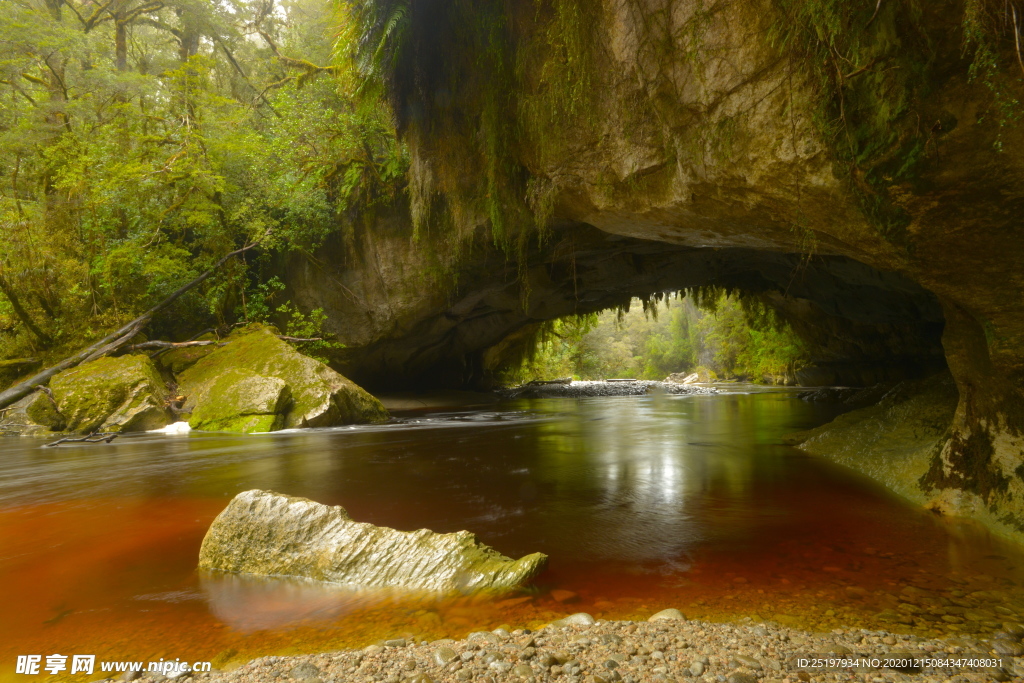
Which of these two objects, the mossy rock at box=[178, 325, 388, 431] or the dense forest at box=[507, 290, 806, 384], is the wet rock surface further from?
the dense forest at box=[507, 290, 806, 384]

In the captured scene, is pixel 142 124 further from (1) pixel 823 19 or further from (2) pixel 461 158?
(1) pixel 823 19

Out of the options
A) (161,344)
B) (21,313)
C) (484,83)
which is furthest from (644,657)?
(21,313)

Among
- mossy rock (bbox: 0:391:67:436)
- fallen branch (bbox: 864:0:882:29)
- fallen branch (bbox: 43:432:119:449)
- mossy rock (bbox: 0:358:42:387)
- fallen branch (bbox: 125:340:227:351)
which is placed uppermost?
fallen branch (bbox: 864:0:882:29)

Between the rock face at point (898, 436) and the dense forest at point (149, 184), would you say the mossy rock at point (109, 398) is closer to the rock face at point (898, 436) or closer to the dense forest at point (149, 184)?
the dense forest at point (149, 184)

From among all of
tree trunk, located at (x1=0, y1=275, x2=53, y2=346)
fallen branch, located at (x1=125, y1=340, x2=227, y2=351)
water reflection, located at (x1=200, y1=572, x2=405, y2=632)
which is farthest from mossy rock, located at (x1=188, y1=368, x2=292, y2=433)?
water reflection, located at (x1=200, y1=572, x2=405, y2=632)

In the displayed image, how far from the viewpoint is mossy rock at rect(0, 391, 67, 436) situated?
35.8 feet

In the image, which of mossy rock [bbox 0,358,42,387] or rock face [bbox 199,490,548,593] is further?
mossy rock [bbox 0,358,42,387]

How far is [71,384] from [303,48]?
13.5 metres

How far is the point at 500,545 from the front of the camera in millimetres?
3891

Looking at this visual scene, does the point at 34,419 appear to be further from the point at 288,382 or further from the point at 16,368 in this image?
the point at 288,382

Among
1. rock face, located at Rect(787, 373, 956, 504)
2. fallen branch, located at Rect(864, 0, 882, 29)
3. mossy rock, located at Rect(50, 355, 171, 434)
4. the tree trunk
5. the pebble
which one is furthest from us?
the tree trunk

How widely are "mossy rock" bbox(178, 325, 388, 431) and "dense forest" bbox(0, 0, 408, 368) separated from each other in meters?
2.32

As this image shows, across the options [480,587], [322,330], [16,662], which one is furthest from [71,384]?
[480,587]

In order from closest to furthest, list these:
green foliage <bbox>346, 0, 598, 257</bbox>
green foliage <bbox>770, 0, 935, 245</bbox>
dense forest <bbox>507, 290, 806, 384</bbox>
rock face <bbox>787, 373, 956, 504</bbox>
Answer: green foliage <bbox>770, 0, 935, 245</bbox> < rock face <bbox>787, 373, 956, 504</bbox> < green foliage <bbox>346, 0, 598, 257</bbox> < dense forest <bbox>507, 290, 806, 384</bbox>
